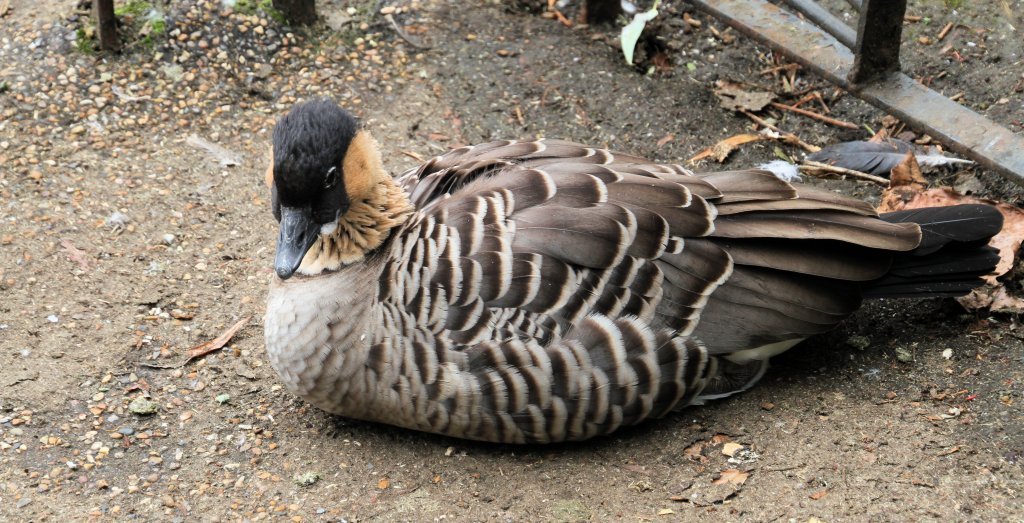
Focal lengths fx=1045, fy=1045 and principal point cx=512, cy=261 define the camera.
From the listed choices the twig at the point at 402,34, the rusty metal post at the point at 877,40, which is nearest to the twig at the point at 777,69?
the rusty metal post at the point at 877,40

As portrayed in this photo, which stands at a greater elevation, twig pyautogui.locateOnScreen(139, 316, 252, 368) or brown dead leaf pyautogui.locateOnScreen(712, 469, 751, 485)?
brown dead leaf pyautogui.locateOnScreen(712, 469, 751, 485)

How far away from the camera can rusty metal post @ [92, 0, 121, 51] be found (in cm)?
687

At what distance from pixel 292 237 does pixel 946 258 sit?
290cm

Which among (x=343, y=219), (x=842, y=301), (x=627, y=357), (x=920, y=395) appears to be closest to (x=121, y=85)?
(x=343, y=219)

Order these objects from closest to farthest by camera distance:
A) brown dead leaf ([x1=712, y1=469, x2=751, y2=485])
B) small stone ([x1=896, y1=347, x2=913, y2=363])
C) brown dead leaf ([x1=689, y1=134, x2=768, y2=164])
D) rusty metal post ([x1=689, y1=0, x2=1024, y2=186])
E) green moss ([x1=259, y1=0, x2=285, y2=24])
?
brown dead leaf ([x1=712, y1=469, x2=751, y2=485]) → small stone ([x1=896, y1=347, x2=913, y2=363]) → rusty metal post ([x1=689, y1=0, x2=1024, y2=186]) → brown dead leaf ([x1=689, y1=134, x2=768, y2=164]) → green moss ([x1=259, y1=0, x2=285, y2=24])

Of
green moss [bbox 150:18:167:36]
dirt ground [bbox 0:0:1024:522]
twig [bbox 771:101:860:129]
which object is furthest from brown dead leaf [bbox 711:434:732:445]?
green moss [bbox 150:18:167:36]

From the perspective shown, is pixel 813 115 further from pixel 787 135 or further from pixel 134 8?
pixel 134 8

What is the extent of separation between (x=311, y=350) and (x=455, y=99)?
2924 mm

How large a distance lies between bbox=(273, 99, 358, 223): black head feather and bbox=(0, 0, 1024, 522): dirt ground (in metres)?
1.11

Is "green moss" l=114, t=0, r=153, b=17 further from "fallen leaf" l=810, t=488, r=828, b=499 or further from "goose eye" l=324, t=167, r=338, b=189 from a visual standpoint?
"fallen leaf" l=810, t=488, r=828, b=499

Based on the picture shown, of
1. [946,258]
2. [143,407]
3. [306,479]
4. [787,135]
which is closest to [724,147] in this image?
[787,135]

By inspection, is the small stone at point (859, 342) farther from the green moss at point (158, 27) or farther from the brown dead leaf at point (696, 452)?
the green moss at point (158, 27)

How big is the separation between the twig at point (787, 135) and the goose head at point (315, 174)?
116 inches

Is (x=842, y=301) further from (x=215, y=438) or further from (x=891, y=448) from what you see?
(x=215, y=438)
